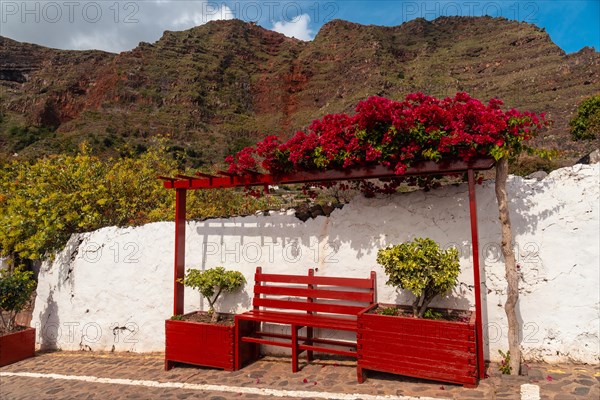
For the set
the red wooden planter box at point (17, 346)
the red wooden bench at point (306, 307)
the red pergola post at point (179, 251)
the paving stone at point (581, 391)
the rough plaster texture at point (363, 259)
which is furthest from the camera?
the red wooden planter box at point (17, 346)

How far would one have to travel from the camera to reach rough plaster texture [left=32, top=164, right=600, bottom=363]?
13.4 feet

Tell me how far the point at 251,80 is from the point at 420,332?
76.6 meters

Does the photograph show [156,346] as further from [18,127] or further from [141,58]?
[141,58]

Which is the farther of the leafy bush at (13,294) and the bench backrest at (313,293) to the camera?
the leafy bush at (13,294)

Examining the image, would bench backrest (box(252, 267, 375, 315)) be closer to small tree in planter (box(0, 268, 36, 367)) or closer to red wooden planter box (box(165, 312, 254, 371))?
red wooden planter box (box(165, 312, 254, 371))

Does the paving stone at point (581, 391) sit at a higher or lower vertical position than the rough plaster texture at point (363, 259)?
lower

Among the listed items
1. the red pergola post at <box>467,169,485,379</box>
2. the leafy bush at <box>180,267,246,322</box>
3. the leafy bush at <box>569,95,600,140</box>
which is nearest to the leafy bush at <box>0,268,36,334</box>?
the leafy bush at <box>180,267,246,322</box>

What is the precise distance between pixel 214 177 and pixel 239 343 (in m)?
2.14

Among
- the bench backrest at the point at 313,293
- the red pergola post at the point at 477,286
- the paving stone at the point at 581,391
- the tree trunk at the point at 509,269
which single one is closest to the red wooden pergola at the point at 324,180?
the red pergola post at the point at 477,286

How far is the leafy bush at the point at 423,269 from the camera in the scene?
3.96m

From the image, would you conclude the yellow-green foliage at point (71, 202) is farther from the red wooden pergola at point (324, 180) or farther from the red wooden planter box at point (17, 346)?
the red wooden planter box at point (17, 346)

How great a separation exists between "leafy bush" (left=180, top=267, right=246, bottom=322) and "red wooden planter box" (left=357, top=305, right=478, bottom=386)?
2000 mm

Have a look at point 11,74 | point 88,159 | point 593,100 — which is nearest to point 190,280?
point 88,159

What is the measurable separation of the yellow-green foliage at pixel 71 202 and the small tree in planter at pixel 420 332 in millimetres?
3409
